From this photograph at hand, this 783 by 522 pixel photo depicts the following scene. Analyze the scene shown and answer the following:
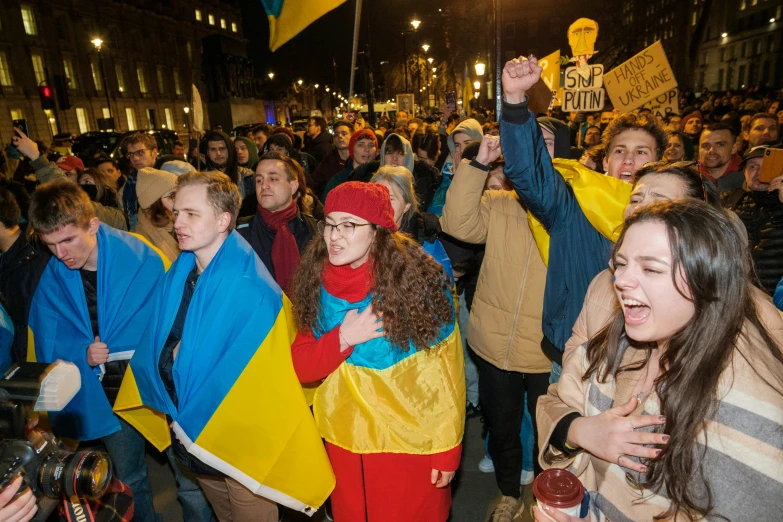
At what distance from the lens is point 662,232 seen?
4.60 ft

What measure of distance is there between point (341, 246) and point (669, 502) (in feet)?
5.21

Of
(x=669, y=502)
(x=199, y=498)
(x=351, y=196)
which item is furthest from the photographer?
(x=199, y=498)

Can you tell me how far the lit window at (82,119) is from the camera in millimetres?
43831

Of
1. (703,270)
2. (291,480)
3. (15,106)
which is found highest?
(15,106)

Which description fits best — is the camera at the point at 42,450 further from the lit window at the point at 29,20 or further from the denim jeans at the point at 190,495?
the lit window at the point at 29,20

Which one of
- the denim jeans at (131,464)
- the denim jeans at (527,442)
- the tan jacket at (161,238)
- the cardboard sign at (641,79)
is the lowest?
the denim jeans at (527,442)

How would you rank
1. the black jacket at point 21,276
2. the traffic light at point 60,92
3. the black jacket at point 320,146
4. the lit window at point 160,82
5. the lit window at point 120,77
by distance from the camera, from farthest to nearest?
the lit window at point 160,82
the lit window at point 120,77
the traffic light at point 60,92
the black jacket at point 320,146
the black jacket at point 21,276

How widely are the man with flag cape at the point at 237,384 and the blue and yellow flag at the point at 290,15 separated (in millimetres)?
3786

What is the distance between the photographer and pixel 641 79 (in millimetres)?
7055

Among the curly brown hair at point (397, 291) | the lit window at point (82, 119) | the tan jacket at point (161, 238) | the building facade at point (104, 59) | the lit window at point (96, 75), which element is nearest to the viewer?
the curly brown hair at point (397, 291)

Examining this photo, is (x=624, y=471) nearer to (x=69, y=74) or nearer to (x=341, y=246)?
(x=341, y=246)

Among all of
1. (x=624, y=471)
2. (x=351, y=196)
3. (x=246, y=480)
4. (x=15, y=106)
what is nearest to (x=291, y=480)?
(x=246, y=480)

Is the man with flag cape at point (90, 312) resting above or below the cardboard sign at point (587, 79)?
below

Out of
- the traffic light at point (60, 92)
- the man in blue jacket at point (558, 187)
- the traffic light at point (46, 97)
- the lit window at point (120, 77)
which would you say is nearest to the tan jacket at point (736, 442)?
the man in blue jacket at point (558, 187)
